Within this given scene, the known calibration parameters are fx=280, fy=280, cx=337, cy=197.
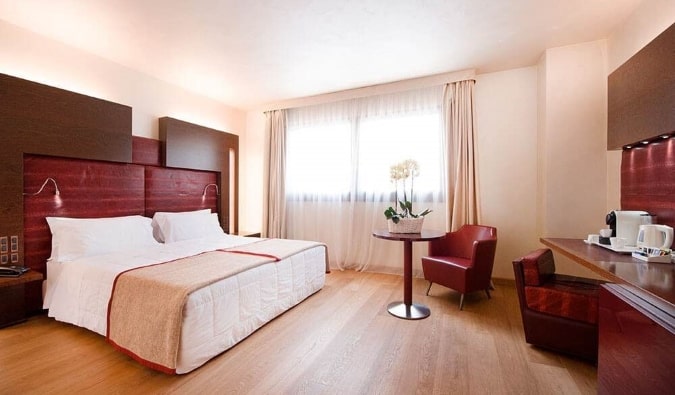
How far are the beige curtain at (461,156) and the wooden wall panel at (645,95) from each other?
1.30 metres

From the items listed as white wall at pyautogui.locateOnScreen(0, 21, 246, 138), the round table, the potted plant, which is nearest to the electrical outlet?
white wall at pyautogui.locateOnScreen(0, 21, 246, 138)

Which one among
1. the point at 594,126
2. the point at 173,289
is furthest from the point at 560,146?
the point at 173,289

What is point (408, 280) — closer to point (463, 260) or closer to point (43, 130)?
point (463, 260)

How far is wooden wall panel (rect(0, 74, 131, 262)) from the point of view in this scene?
7.55ft

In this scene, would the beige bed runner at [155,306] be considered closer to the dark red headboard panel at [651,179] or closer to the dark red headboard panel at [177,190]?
the dark red headboard panel at [177,190]

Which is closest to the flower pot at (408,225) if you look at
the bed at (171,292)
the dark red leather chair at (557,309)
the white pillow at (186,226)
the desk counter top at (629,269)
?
the dark red leather chair at (557,309)

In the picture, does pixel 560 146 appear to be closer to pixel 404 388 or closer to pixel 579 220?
pixel 579 220

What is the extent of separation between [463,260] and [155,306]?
109 inches

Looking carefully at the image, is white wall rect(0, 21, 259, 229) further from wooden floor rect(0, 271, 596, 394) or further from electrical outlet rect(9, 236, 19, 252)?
wooden floor rect(0, 271, 596, 394)

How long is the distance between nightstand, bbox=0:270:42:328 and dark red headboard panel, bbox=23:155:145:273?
0.88 feet

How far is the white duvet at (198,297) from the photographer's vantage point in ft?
5.85

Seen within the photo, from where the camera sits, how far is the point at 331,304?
9.38 ft

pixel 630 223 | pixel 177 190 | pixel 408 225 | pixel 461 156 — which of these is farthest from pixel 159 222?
pixel 630 223

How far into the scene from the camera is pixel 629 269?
4.30ft
